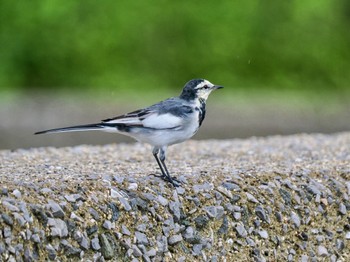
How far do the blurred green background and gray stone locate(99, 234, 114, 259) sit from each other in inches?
265

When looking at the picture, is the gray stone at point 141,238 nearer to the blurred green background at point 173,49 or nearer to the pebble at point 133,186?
the pebble at point 133,186

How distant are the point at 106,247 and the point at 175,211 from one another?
1.51ft

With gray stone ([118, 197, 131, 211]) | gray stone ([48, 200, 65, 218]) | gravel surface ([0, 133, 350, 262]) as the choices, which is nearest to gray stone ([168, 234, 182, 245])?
gravel surface ([0, 133, 350, 262])

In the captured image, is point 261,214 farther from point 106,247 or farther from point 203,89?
point 106,247

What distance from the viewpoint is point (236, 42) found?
470 inches

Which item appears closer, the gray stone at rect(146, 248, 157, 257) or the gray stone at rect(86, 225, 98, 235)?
the gray stone at rect(86, 225, 98, 235)

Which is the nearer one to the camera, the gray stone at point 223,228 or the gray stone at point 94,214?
the gray stone at point 94,214

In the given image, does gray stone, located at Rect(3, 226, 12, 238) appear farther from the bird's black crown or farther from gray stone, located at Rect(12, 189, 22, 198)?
the bird's black crown

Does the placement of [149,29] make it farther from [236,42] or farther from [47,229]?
[47,229]

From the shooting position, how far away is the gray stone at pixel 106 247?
173 inches

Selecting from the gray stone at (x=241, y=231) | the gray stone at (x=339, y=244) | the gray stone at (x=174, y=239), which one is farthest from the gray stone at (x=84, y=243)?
the gray stone at (x=339, y=244)

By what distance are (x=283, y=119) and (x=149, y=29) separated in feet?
7.74

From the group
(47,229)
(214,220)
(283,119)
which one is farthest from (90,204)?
(283,119)

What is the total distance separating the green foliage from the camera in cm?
1165
